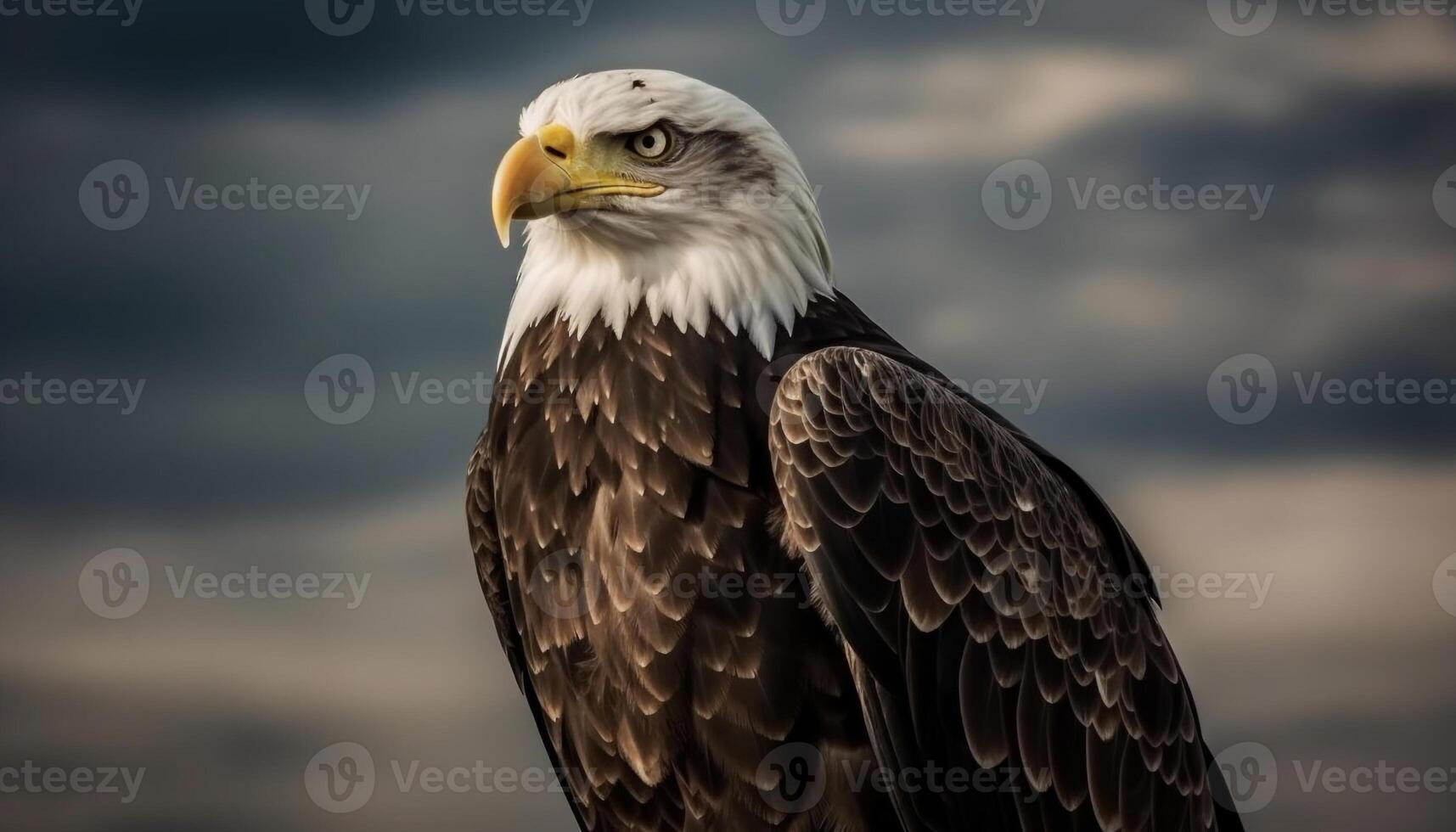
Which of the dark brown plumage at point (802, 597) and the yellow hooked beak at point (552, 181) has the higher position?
the yellow hooked beak at point (552, 181)

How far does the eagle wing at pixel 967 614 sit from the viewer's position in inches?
165

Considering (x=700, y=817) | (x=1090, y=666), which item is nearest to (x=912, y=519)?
(x=1090, y=666)

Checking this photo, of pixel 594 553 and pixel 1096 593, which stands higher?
pixel 594 553

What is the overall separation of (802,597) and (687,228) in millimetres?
1327

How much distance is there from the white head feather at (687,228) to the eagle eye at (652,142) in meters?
0.04

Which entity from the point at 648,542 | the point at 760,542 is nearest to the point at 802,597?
the point at 760,542

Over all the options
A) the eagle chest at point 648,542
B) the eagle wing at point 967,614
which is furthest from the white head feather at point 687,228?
the eagle wing at point 967,614

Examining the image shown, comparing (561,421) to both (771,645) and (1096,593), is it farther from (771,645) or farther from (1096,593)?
(1096,593)

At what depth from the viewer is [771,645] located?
417 cm

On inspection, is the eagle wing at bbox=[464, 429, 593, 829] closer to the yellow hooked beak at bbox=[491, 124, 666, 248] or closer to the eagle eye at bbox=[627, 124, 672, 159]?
the yellow hooked beak at bbox=[491, 124, 666, 248]

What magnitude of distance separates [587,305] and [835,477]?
110cm

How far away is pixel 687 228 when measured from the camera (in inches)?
181

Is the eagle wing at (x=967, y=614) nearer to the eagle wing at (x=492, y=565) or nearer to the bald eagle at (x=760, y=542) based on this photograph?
the bald eagle at (x=760, y=542)

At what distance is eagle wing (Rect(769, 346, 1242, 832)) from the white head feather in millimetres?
434
